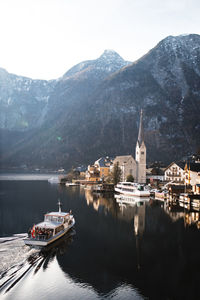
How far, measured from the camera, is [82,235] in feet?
140

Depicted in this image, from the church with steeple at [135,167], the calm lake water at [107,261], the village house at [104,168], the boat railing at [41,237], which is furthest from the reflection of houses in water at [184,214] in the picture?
the village house at [104,168]

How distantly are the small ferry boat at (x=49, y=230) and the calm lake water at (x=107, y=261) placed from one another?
984 millimetres

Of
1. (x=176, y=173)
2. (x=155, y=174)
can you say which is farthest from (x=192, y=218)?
(x=155, y=174)

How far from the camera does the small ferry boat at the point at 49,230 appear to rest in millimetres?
35531

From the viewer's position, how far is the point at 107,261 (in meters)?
31.9

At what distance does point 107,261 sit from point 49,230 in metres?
10.4

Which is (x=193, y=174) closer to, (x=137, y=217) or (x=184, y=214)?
(x=184, y=214)

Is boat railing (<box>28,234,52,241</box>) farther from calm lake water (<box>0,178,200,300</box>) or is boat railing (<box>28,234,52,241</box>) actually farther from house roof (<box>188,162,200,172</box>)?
house roof (<box>188,162,200,172</box>)

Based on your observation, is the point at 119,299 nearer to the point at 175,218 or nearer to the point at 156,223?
the point at 156,223

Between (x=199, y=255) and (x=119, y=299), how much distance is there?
47.8 feet

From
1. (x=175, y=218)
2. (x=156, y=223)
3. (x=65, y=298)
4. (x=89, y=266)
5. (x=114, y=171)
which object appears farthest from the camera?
(x=114, y=171)

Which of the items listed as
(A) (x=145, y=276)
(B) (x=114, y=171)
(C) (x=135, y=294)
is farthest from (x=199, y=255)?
(B) (x=114, y=171)

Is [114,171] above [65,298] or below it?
above

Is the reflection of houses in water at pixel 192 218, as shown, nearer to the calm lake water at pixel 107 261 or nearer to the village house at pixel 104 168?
the calm lake water at pixel 107 261
